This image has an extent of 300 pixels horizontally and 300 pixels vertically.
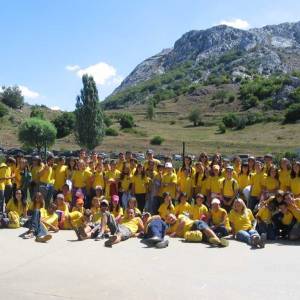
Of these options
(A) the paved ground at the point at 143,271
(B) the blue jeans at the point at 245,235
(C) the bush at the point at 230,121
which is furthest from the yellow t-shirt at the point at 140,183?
(C) the bush at the point at 230,121

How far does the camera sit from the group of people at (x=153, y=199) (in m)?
10.2

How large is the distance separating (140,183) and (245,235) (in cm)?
322

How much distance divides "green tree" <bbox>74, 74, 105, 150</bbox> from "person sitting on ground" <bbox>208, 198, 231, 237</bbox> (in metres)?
32.9

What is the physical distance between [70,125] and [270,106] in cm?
3908

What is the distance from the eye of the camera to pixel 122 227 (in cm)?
1037

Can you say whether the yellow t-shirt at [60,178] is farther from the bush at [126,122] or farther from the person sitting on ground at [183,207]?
the bush at [126,122]

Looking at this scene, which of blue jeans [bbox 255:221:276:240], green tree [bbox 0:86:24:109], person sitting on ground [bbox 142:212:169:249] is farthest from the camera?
green tree [bbox 0:86:24:109]

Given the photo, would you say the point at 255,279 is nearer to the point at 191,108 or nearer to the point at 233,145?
the point at 233,145

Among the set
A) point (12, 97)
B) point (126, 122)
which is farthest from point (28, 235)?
point (12, 97)

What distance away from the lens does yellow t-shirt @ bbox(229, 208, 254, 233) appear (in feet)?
33.7

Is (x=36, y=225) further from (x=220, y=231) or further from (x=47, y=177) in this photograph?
(x=220, y=231)

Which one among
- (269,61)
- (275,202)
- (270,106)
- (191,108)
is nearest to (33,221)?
(275,202)

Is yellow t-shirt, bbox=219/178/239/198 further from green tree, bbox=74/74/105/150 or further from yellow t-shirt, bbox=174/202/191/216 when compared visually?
green tree, bbox=74/74/105/150

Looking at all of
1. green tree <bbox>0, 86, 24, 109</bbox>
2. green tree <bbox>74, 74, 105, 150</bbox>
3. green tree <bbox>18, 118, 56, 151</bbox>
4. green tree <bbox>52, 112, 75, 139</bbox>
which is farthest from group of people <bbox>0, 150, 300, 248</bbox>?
green tree <bbox>0, 86, 24, 109</bbox>
